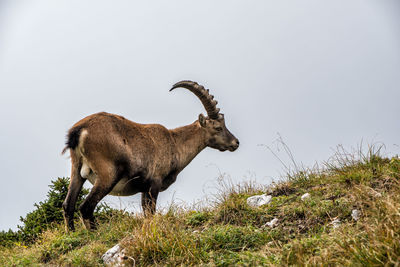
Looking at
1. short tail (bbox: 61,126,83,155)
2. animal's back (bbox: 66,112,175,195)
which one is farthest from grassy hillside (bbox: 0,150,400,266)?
short tail (bbox: 61,126,83,155)

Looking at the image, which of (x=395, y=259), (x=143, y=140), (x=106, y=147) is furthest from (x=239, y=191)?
(x=395, y=259)

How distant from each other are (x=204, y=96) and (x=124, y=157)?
3.04 meters

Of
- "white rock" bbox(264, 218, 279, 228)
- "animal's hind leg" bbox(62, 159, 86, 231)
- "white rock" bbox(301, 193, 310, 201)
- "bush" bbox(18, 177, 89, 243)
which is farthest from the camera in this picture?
"bush" bbox(18, 177, 89, 243)

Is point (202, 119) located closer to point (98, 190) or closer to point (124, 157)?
point (124, 157)

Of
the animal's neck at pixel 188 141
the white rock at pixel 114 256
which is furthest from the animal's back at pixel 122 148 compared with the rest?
the white rock at pixel 114 256

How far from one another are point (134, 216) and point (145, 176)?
144 cm

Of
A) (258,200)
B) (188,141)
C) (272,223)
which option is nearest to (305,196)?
(258,200)

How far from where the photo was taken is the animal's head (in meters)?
9.70

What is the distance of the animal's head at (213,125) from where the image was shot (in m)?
9.70

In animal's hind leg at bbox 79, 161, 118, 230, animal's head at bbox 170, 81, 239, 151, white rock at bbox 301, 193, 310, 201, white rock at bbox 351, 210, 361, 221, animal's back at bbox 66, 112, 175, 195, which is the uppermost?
animal's head at bbox 170, 81, 239, 151

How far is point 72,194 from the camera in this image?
747 cm

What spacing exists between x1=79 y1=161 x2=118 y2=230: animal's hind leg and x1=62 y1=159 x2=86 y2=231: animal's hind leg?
0.45 meters

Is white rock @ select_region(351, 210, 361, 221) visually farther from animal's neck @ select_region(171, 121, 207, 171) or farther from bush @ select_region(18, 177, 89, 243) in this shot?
bush @ select_region(18, 177, 89, 243)

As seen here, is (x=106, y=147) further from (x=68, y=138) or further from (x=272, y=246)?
(x=272, y=246)
